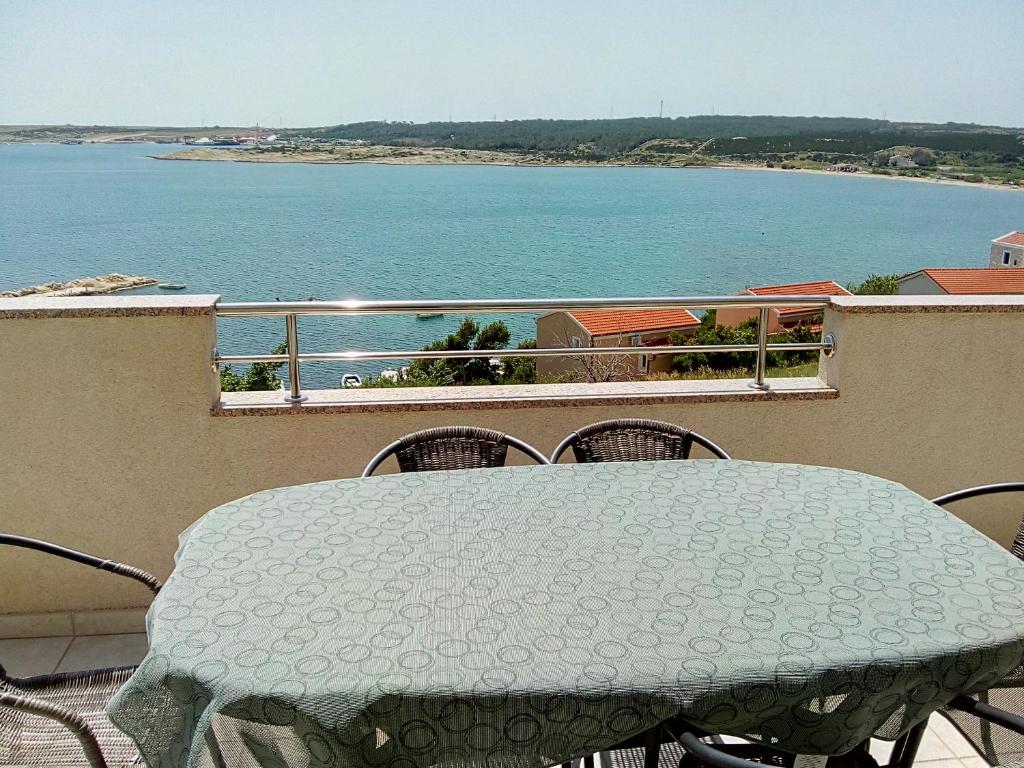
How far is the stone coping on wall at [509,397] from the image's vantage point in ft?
9.41

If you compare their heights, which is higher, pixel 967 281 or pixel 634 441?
pixel 634 441

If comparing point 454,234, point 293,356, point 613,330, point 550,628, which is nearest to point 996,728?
point 550,628

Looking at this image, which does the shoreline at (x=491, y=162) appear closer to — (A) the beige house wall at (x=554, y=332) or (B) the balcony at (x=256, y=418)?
(A) the beige house wall at (x=554, y=332)

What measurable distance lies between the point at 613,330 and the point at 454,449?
921cm

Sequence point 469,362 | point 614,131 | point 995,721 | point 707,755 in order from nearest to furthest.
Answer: point 707,755
point 995,721
point 469,362
point 614,131

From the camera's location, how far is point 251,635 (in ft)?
4.46

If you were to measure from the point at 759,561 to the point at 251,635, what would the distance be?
92cm

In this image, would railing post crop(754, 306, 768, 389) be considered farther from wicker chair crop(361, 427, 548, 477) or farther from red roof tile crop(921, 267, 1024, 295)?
red roof tile crop(921, 267, 1024, 295)

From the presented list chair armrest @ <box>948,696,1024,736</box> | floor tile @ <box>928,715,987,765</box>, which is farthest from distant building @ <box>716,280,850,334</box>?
chair armrest @ <box>948,696,1024,736</box>

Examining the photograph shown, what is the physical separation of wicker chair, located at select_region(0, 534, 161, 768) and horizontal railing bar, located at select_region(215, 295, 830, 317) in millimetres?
1073

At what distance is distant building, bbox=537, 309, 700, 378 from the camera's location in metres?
10.1

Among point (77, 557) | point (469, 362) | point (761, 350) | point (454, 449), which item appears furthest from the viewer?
point (469, 362)

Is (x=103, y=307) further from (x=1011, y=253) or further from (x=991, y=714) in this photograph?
(x=1011, y=253)

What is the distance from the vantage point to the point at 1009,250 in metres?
Result: 35.4
